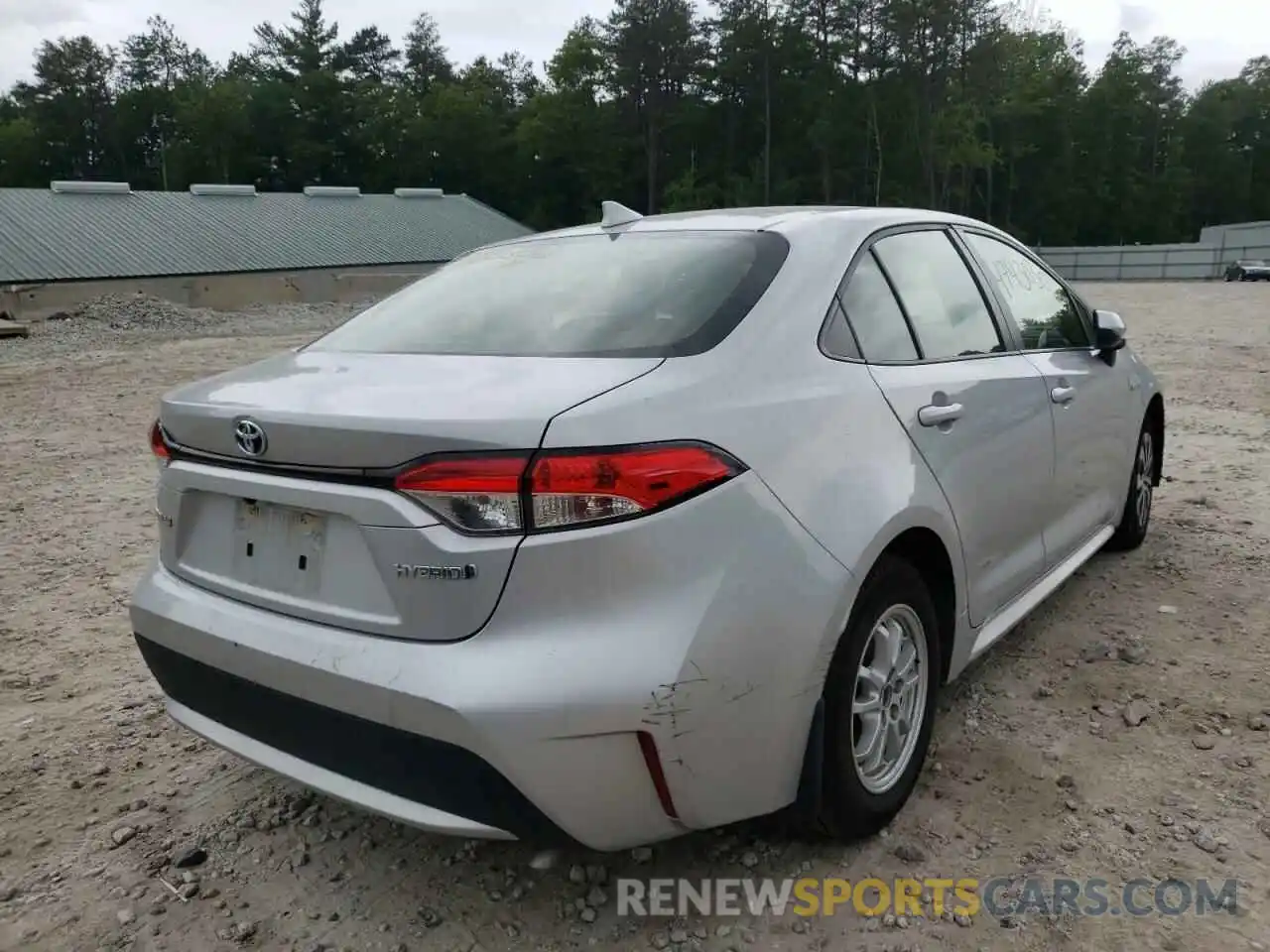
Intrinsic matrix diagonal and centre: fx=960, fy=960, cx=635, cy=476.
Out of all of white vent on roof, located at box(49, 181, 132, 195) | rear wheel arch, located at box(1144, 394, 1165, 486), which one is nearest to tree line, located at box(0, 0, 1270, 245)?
white vent on roof, located at box(49, 181, 132, 195)

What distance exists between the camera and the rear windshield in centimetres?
228

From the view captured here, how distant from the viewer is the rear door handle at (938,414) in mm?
2549

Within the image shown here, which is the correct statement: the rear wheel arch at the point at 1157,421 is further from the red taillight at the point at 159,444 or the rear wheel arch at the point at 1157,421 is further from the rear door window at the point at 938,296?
the red taillight at the point at 159,444

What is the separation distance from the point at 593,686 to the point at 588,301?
43.5 inches

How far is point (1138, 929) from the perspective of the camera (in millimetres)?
2178

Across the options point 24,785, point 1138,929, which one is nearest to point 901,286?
point 1138,929

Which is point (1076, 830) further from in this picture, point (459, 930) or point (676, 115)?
point (676, 115)

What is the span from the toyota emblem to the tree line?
198 ft

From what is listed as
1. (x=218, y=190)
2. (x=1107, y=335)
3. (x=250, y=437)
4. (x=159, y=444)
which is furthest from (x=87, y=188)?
(x=250, y=437)

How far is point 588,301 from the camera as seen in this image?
8.25 ft

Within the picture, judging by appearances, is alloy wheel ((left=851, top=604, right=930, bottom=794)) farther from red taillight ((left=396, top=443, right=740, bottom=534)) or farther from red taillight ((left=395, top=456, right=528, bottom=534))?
red taillight ((left=395, top=456, right=528, bottom=534))

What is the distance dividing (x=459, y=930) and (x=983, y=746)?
5.49ft

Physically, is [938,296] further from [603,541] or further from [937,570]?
[603,541]

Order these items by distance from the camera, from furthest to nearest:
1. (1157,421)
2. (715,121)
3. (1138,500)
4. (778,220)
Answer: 1. (715,121)
2. (1157,421)
3. (1138,500)
4. (778,220)
